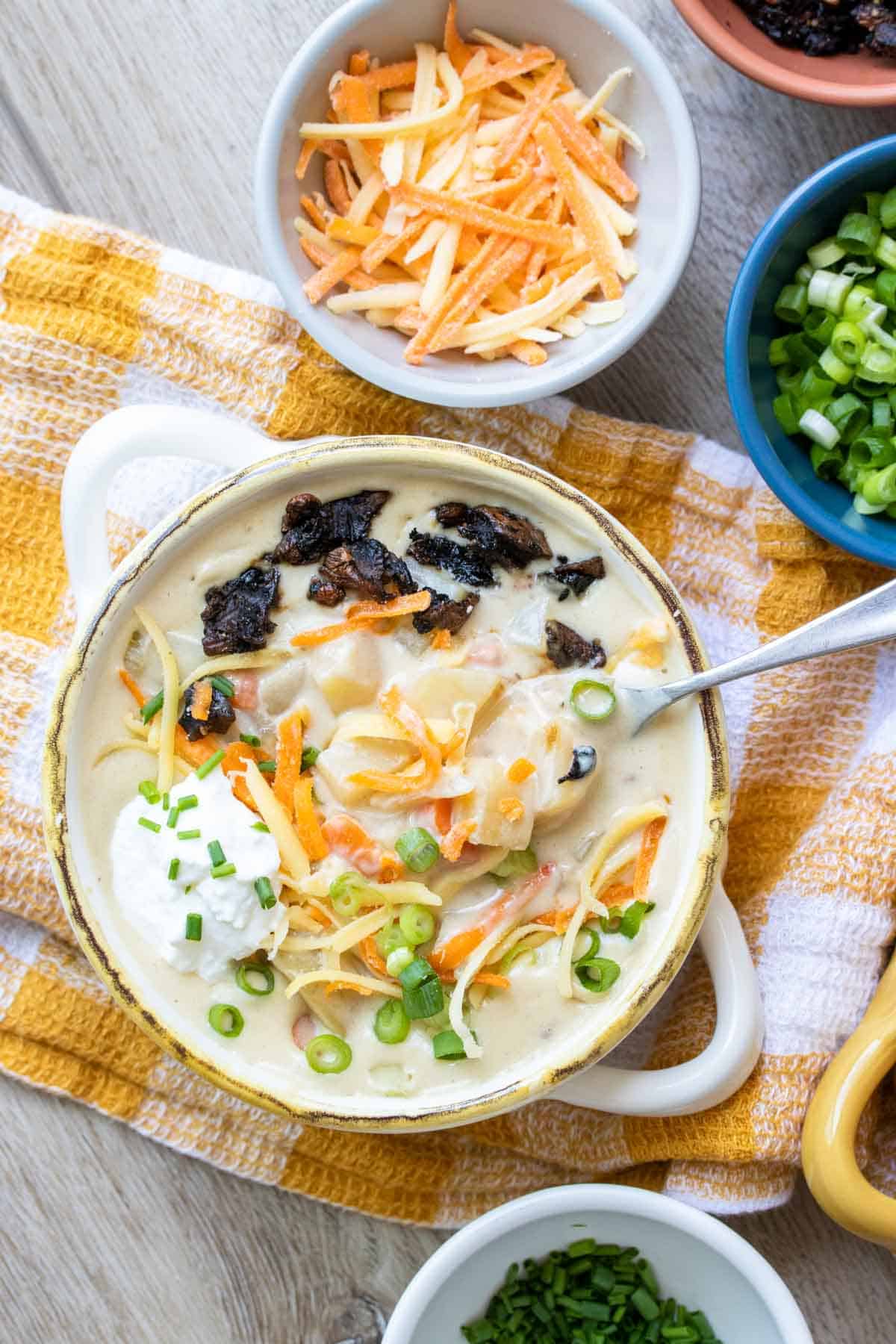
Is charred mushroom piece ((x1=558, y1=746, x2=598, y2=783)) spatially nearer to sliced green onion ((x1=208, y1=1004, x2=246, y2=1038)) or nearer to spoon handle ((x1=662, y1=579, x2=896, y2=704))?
spoon handle ((x1=662, y1=579, x2=896, y2=704))

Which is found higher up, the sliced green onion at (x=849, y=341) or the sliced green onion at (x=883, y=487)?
the sliced green onion at (x=849, y=341)

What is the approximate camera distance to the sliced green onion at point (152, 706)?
1888 millimetres

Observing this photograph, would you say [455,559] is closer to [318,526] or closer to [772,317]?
[318,526]

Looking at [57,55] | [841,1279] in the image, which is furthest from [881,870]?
[57,55]

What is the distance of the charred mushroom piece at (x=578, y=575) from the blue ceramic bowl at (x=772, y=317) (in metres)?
0.33

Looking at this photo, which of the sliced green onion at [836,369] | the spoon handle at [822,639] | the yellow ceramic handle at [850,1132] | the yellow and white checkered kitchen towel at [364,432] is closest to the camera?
the spoon handle at [822,639]

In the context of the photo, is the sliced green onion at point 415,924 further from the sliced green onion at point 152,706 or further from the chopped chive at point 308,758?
the sliced green onion at point 152,706

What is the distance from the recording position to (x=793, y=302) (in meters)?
2.07

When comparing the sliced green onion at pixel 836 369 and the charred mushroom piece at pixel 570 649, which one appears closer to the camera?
the charred mushroom piece at pixel 570 649

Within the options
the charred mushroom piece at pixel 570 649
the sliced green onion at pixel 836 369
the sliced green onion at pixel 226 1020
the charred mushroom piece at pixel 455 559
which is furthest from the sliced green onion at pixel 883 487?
the sliced green onion at pixel 226 1020

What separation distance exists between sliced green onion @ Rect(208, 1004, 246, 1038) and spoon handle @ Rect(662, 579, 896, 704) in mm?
780

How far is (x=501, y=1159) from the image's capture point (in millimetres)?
2240

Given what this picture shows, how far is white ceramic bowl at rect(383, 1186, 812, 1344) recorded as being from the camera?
2.01 metres

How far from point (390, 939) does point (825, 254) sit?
49.9 inches
